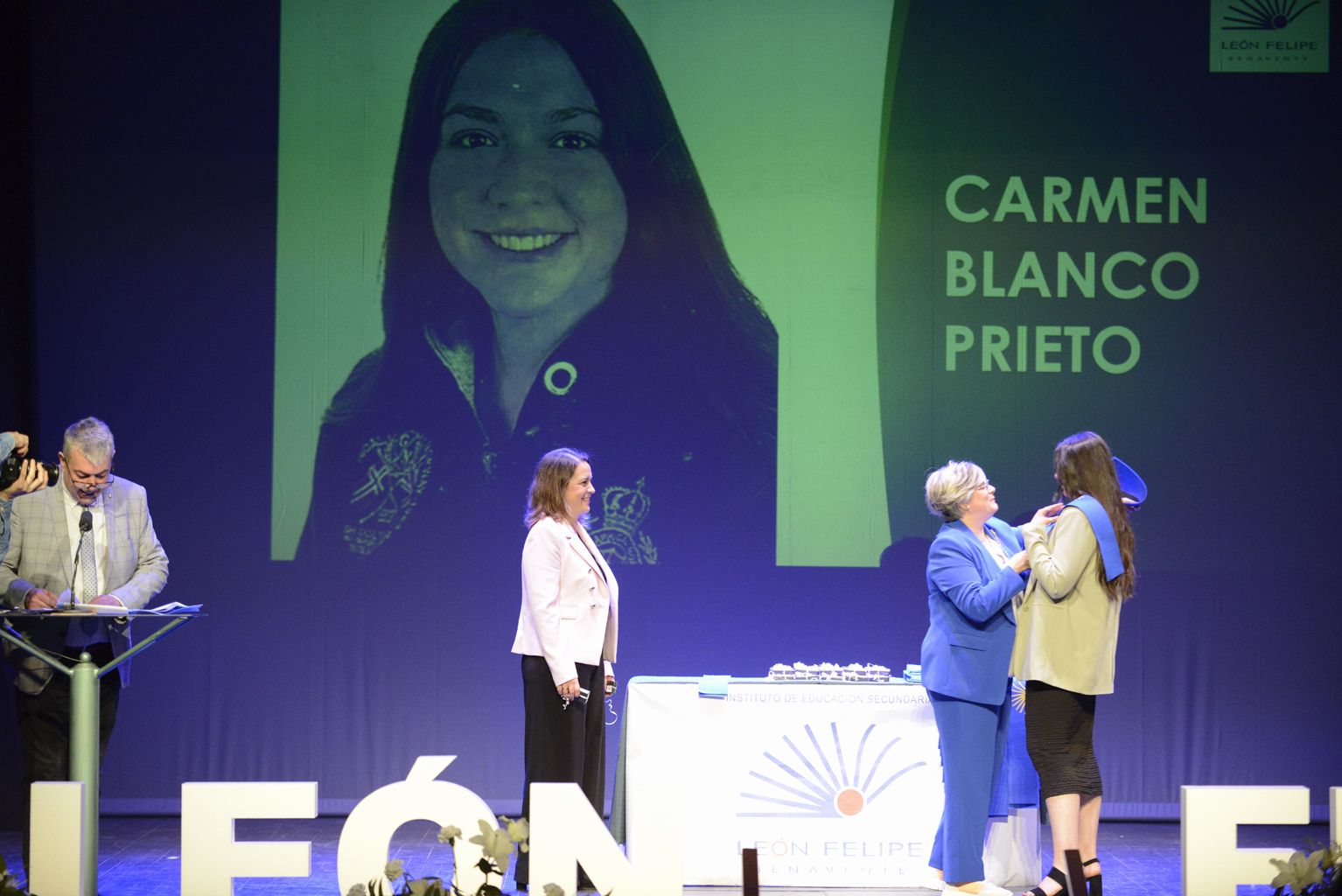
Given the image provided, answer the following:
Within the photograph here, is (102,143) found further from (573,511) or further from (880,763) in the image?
(880,763)

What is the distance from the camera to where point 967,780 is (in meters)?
4.32

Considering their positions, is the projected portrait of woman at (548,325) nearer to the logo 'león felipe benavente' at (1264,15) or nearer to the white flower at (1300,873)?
the logo 'león felipe benavente' at (1264,15)

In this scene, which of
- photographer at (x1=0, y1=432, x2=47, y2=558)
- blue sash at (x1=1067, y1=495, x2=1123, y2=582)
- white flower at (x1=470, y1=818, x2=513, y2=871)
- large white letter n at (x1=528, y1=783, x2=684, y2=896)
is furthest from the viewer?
blue sash at (x1=1067, y1=495, x2=1123, y2=582)

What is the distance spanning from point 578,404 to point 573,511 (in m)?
1.56

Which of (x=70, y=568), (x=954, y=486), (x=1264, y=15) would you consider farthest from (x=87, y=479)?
(x=1264, y=15)

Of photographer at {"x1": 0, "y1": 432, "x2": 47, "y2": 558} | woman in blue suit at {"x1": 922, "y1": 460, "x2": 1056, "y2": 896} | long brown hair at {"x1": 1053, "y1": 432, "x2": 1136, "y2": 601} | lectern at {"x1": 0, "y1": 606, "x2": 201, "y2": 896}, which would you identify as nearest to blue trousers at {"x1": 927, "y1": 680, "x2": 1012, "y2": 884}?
woman in blue suit at {"x1": 922, "y1": 460, "x2": 1056, "y2": 896}

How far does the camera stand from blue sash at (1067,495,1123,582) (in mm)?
4203

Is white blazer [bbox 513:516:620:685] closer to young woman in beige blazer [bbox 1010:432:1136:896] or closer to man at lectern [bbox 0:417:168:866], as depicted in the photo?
man at lectern [bbox 0:417:168:866]

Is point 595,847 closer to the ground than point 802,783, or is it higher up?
higher up

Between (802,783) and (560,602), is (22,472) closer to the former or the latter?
(560,602)

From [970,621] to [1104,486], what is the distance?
23.5 inches

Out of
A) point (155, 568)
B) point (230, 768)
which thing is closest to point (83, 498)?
point (155, 568)

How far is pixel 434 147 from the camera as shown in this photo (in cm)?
626

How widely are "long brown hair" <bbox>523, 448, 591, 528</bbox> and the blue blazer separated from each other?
1.26 metres
